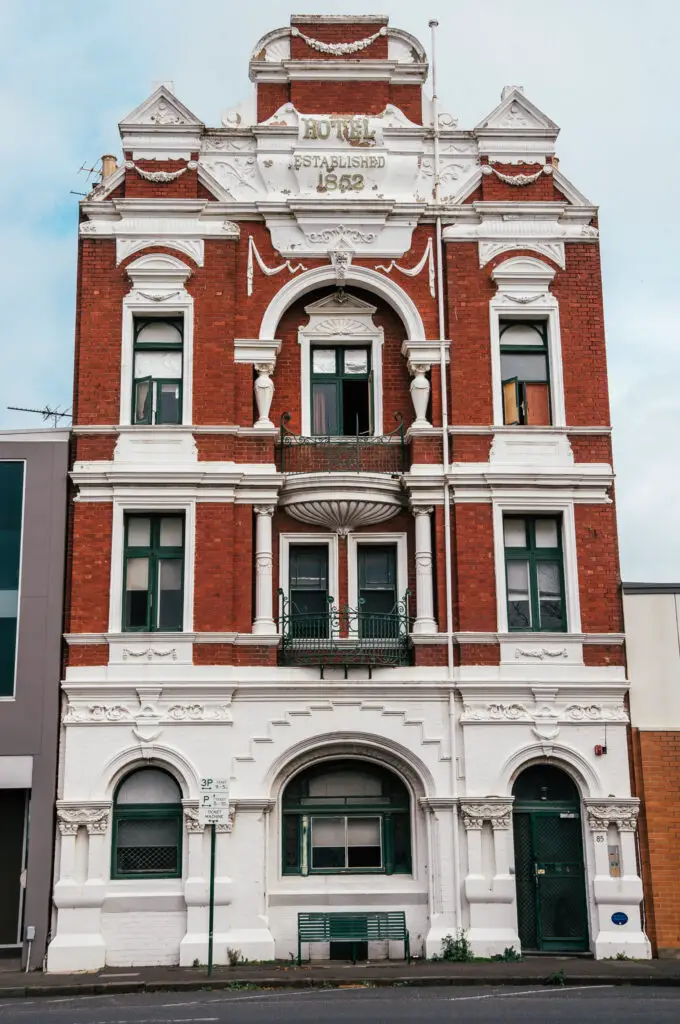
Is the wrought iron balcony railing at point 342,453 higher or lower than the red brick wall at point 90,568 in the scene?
higher

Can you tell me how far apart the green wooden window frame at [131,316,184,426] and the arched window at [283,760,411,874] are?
6.83 m

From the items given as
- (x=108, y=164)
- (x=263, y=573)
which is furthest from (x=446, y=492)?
(x=108, y=164)

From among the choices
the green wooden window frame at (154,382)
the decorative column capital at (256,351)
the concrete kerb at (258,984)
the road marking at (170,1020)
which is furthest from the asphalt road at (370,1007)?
the decorative column capital at (256,351)

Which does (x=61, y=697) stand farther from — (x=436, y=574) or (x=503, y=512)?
(x=503, y=512)

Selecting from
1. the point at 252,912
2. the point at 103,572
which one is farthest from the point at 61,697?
the point at 252,912

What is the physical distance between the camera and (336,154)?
2433cm

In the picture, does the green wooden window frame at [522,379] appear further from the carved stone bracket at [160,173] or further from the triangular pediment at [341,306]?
the carved stone bracket at [160,173]

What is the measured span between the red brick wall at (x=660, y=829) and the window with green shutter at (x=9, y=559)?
35.4 feet

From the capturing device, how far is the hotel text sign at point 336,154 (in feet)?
79.7

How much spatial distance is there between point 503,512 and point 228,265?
22.2ft

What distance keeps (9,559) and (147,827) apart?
5.20 metres

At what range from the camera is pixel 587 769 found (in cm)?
2205

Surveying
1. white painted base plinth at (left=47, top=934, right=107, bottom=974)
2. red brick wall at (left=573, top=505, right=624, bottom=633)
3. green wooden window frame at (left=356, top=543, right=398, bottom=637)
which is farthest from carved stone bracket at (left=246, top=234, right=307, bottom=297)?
white painted base plinth at (left=47, top=934, right=107, bottom=974)

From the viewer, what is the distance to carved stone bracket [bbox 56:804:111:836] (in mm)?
21359
